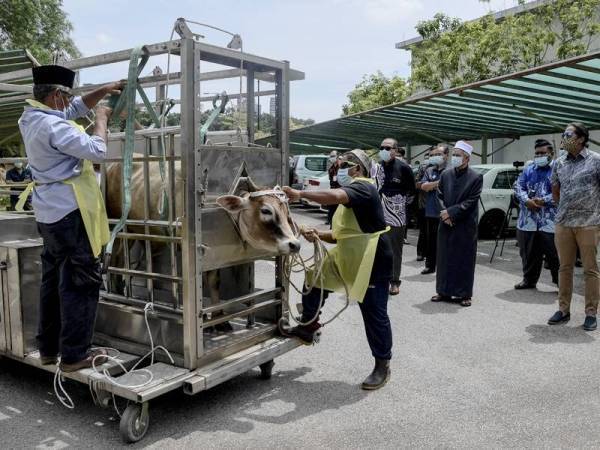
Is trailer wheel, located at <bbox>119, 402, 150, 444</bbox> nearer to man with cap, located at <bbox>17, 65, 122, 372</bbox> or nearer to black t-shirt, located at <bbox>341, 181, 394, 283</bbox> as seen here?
man with cap, located at <bbox>17, 65, 122, 372</bbox>

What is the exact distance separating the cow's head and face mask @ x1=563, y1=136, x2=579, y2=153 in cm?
337

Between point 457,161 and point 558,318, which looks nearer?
point 558,318

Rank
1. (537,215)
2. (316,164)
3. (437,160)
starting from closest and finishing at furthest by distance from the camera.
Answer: (537,215) → (437,160) → (316,164)

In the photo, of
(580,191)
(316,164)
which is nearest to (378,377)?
(580,191)

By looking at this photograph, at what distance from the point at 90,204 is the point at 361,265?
6.46ft

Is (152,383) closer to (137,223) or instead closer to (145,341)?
(145,341)

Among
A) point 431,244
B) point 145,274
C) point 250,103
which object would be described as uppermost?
point 250,103

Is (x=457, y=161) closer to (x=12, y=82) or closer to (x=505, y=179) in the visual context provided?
(x=12, y=82)

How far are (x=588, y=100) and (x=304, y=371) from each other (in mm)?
8522

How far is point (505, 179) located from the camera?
12680 mm

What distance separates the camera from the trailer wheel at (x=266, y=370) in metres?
4.52

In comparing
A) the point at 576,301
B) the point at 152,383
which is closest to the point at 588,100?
the point at 576,301

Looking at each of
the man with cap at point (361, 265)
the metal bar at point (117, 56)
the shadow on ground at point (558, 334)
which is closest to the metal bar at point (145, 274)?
the man with cap at point (361, 265)

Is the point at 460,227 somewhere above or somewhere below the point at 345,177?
below
